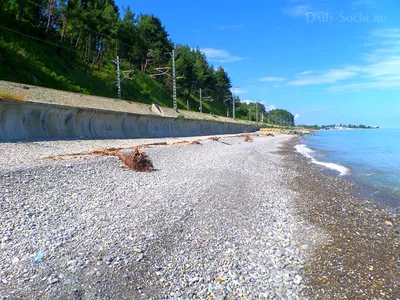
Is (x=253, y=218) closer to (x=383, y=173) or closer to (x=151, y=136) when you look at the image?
(x=383, y=173)

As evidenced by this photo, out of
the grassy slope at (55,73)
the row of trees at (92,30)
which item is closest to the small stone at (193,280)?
the grassy slope at (55,73)

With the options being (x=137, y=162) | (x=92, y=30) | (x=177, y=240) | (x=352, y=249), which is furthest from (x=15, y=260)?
(x=92, y=30)

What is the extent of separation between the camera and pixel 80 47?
45.7 m

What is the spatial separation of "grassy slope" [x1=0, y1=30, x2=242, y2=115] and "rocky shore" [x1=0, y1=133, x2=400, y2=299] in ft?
74.2

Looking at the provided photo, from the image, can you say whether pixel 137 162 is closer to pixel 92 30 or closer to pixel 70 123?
pixel 70 123

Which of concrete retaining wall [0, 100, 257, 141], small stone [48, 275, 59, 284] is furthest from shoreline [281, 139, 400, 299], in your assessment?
concrete retaining wall [0, 100, 257, 141]

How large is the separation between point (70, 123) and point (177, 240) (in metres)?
13.0

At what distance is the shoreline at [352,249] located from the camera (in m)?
3.65

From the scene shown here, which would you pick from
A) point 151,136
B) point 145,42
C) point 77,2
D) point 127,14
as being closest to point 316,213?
point 151,136

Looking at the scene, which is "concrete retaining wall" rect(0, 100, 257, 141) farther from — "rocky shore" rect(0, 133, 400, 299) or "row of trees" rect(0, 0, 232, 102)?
"row of trees" rect(0, 0, 232, 102)

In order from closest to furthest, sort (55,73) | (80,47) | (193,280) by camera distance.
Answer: (193,280), (55,73), (80,47)

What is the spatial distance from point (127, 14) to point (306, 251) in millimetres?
65032

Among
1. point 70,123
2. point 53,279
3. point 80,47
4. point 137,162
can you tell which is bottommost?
point 53,279

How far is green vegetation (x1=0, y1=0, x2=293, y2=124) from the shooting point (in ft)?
94.5
